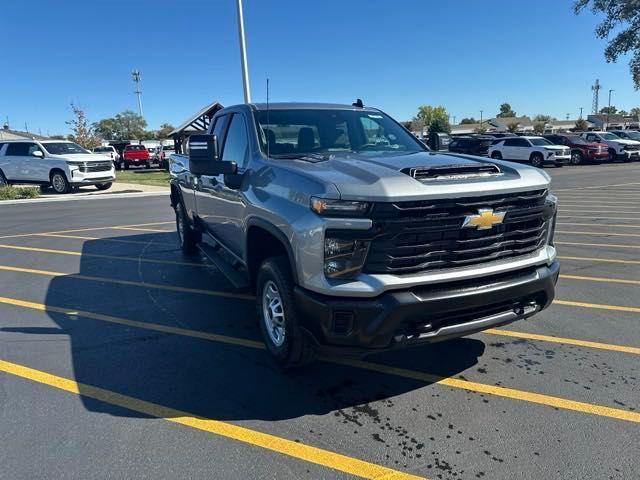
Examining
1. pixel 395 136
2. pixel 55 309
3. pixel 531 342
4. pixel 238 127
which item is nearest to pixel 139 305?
pixel 55 309

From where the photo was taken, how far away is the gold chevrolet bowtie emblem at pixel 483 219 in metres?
2.99

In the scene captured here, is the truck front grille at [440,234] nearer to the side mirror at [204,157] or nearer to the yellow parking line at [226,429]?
the yellow parking line at [226,429]

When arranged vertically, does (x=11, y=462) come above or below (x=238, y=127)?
below

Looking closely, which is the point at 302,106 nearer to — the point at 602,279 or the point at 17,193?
the point at 602,279

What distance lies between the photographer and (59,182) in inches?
712

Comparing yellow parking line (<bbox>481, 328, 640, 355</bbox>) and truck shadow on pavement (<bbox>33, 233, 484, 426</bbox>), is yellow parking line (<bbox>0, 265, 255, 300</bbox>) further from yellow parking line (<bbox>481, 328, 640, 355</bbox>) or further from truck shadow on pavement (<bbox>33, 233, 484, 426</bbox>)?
yellow parking line (<bbox>481, 328, 640, 355</bbox>)

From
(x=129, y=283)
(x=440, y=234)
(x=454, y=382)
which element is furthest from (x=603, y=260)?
(x=129, y=283)

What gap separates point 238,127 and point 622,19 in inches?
1194

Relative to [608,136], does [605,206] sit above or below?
below

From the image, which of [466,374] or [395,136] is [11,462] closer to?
[466,374]

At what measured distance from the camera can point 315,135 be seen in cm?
438

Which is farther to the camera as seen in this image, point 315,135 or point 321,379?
point 315,135

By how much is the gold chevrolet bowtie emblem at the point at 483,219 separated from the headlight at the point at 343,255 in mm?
669

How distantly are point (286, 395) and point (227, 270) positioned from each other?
174cm
